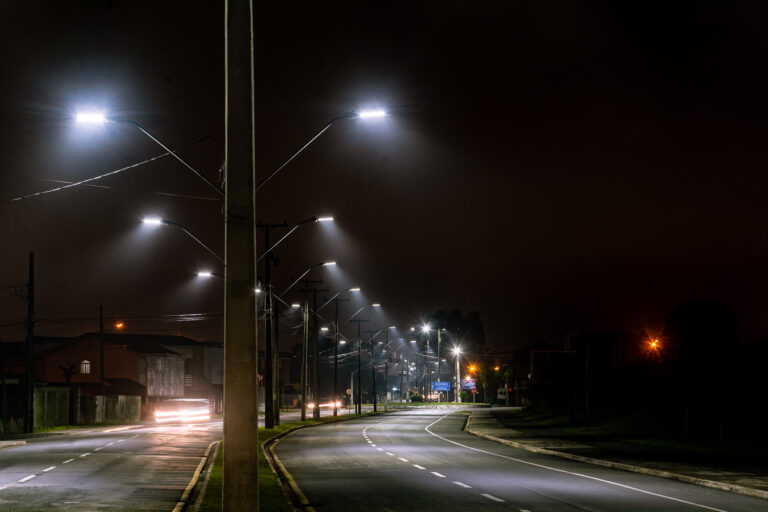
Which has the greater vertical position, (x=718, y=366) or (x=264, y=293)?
(x=264, y=293)

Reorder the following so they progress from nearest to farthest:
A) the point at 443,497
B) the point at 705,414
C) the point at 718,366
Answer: the point at 443,497
the point at 718,366
the point at 705,414

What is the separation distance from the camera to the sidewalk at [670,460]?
2322 centimetres

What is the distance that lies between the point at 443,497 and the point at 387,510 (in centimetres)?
256

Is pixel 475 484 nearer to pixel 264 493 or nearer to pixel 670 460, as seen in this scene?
pixel 264 493

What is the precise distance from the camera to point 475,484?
879 inches

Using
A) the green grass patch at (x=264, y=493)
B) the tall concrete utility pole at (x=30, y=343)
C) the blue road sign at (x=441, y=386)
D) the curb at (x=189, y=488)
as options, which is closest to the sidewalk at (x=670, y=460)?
the green grass patch at (x=264, y=493)

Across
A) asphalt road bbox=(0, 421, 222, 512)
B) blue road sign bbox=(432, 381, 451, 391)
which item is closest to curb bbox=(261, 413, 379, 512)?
asphalt road bbox=(0, 421, 222, 512)

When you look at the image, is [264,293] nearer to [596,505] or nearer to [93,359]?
[596,505]

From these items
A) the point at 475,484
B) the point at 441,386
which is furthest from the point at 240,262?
the point at 441,386

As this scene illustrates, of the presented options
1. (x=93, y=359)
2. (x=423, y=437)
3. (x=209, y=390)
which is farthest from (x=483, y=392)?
(x=423, y=437)

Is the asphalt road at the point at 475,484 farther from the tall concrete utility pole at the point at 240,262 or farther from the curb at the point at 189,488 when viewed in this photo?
the tall concrete utility pole at the point at 240,262

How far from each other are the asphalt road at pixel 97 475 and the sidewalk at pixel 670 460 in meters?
12.4

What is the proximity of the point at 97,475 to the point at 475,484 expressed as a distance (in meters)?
9.61

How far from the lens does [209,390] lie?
12050 cm
